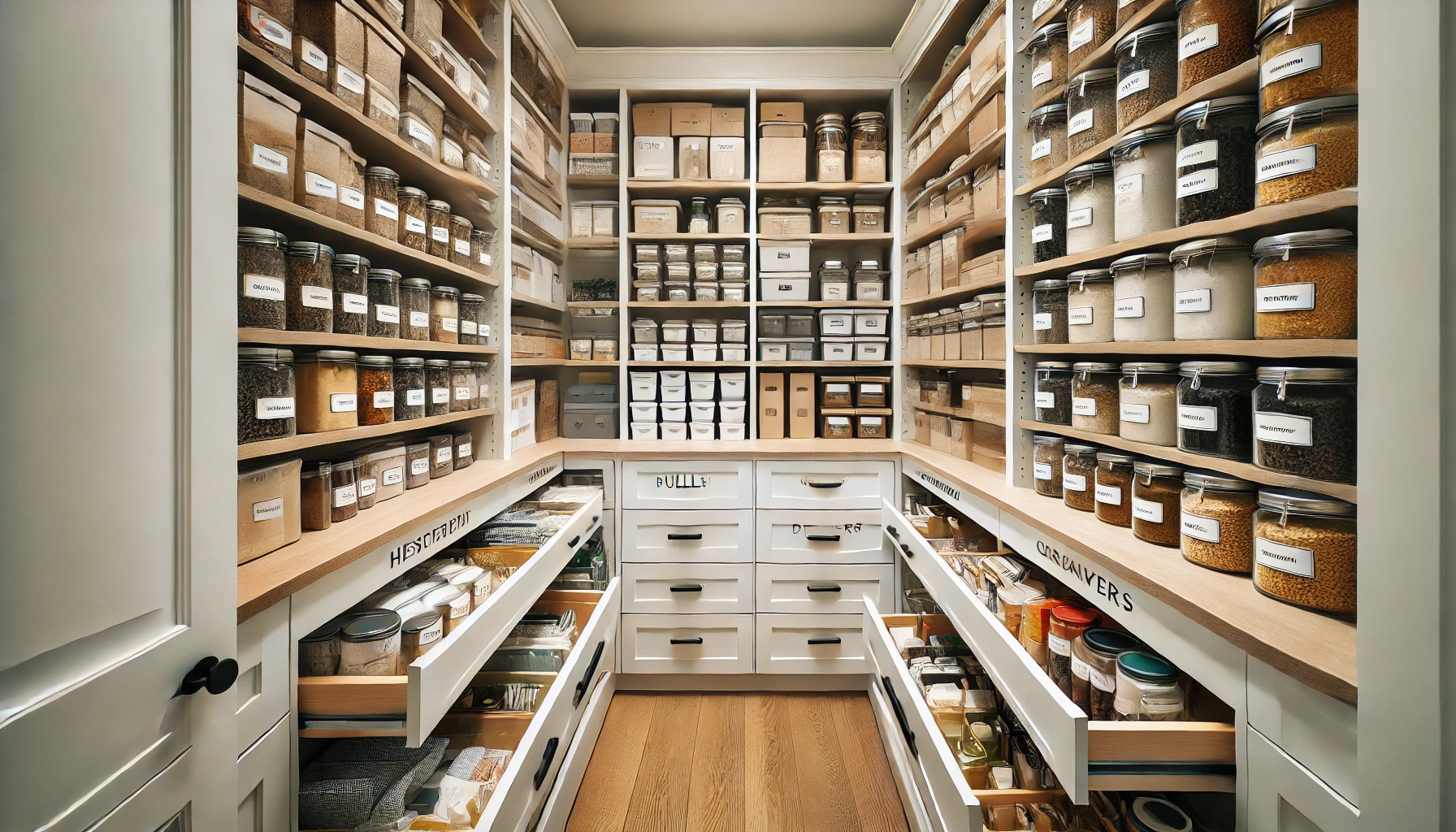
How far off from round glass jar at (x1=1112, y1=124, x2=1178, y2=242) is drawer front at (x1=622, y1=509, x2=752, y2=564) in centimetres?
163

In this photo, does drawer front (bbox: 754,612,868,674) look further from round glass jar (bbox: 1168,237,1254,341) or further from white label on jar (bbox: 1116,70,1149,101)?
white label on jar (bbox: 1116,70,1149,101)

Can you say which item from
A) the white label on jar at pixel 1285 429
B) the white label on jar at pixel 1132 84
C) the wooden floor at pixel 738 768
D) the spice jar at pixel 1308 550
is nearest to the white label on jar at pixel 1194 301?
the white label on jar at pixel 1285 429

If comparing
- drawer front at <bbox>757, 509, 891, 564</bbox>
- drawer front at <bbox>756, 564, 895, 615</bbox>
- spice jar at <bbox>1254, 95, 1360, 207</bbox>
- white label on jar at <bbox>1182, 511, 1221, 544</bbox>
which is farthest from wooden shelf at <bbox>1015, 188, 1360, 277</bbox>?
drawer front at <bbox>756, 564, 895, 615</bbox>

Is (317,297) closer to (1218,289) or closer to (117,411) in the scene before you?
(117,411)

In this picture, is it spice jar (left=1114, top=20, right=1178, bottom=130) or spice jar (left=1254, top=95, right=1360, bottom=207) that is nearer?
spice jar (left=1254, top=95, right=1360, bottom=207)

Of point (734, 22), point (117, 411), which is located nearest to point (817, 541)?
point (117, 411)

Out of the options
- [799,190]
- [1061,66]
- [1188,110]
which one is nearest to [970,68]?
[1061,66]

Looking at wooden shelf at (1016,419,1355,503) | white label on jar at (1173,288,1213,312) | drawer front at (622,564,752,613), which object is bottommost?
drawer front at (622,564,752,613)

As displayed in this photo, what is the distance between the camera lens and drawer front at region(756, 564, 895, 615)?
238 centimetres

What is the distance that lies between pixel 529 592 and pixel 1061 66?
186cm

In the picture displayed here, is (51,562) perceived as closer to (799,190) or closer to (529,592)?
(529,592)

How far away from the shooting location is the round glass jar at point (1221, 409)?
3.21 ft

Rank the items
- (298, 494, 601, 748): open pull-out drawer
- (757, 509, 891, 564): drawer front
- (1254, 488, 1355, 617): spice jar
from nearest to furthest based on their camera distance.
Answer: (1254, 488, 1355, 617): spice jar < (298, 494, 601, 748): open pull-out drawer < (757, 509, 891, 564): drawer front

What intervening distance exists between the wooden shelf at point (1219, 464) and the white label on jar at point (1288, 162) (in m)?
0.43
